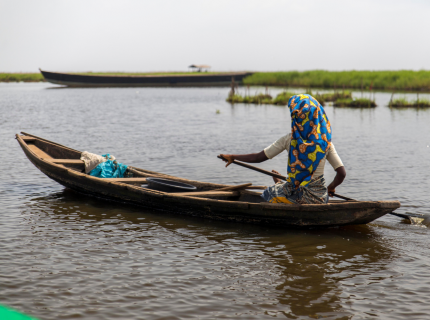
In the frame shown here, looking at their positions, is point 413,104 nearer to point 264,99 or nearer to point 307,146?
point 264,99

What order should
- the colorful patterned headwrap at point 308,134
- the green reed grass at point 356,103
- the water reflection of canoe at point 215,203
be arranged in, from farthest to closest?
1. the green reed grass at point 356,103
2. the water reflection of canoe at point 215,203
3. the colorful patterned headwrap at point 308,134

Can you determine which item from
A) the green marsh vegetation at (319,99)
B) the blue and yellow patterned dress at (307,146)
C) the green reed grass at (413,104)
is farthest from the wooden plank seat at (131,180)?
the green reed grass at (413,104)

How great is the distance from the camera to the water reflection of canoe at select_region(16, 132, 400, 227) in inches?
225

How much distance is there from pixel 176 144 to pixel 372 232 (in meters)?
9.19

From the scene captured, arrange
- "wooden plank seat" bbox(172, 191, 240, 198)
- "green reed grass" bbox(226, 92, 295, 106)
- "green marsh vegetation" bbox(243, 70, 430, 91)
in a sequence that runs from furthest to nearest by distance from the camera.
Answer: "green marsh vegetation" bbox(243, 70, 430, 91)
"green reed grass" bbox(226, 92, 295, 106)
"wooden plank seat" bbox(172, 191, 240, 198)

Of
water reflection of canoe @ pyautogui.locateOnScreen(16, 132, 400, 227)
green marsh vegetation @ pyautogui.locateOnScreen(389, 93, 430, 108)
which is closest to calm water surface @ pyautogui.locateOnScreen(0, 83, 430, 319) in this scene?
water reflection of canoe @ pyautogui.locateOnScreen(16, 132, 400, 227)

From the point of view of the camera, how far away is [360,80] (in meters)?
42.8

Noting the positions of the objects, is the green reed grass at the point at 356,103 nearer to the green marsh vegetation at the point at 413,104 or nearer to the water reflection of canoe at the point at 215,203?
the green marsh vegetation at the point at 413,104

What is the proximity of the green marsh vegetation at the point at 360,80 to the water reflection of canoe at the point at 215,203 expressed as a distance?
31125 mm

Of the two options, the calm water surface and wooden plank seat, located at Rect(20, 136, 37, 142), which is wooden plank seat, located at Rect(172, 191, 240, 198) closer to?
the calm water surface

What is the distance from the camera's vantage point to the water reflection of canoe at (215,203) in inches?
225

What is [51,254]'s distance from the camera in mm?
5328

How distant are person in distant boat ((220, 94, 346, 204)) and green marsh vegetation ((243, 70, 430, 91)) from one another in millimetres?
31612

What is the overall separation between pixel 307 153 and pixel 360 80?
40.0 m
